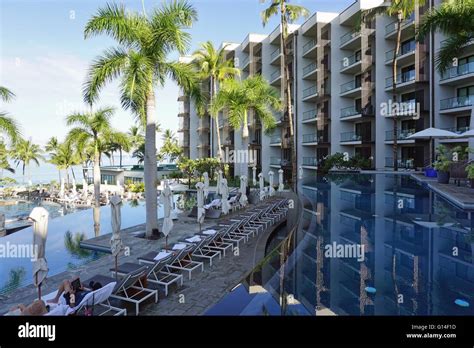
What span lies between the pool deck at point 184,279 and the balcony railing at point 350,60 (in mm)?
30037

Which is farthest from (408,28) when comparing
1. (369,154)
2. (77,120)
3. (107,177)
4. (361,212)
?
(107,177)

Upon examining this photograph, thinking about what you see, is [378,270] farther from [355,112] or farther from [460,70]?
[355,112]

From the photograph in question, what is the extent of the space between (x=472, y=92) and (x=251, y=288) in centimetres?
2888

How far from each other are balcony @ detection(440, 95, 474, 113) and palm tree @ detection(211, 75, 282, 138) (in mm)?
14629

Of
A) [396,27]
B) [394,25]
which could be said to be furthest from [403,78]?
[394,25]

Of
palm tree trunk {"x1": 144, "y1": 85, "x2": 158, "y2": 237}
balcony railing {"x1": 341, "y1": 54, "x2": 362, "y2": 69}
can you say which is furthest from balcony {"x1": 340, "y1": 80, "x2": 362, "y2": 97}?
palm tree trunk {"x1": 144, "y1": 85, "x2": 158, "y2": 237}

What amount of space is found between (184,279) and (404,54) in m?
30.7

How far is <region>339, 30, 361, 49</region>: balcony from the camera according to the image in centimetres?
3289

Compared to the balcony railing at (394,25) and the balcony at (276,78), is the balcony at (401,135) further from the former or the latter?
the balcony at (276,78)

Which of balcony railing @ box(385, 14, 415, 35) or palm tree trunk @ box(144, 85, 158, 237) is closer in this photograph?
palm tree trunk @ box(144, 85, 158, 237)

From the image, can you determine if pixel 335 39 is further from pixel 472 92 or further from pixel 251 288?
pixel 251 288

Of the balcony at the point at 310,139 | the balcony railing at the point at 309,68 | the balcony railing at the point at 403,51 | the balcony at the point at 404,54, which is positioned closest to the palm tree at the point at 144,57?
the balcony at the point at 404,54

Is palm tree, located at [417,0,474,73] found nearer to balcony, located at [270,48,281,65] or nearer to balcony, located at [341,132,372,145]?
balcony, located at [341,132,372,145]

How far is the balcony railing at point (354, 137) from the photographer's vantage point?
32987mm
